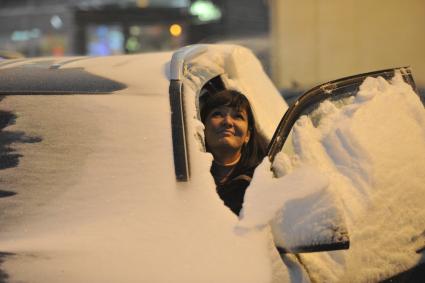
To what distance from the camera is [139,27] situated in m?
17.3

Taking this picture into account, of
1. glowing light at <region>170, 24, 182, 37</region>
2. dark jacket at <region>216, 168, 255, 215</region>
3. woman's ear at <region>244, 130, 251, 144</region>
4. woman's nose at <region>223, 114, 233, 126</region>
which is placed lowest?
dark jacket at <region>216, 168, 255, 215</region>

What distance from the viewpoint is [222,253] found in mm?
1981

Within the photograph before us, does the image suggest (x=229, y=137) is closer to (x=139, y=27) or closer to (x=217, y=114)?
(x=217, y=114)

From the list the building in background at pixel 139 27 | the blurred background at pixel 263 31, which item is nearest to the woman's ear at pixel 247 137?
the blurred background at pixel 263 31

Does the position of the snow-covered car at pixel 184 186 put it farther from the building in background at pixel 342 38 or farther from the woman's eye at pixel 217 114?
the building in background at pixel 342 38

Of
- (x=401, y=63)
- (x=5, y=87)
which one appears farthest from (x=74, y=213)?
(x=401, y=63)

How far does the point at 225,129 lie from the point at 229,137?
4cm

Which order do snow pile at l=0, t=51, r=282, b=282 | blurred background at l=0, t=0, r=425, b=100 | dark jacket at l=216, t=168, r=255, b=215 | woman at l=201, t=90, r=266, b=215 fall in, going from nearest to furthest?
1. snow pile at l=0, t=51, r=282, b=282
2. dark jacket at l=216, t=168, r=255, b=215
3. woman at l=201, t=90, r=266, b=215
4. blurred background at l=0, t=0, r=425, b=100

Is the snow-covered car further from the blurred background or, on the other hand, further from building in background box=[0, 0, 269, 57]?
building in background box=[0, 0, 269, 57]

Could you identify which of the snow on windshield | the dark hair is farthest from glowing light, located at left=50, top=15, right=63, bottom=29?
the snow on windshield

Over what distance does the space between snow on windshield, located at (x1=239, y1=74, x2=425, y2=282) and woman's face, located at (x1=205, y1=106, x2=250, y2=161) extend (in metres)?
0.61

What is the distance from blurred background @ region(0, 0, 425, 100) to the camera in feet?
44.3

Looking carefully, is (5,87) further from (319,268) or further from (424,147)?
(424,147)

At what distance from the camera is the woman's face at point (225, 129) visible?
9.76 ft
